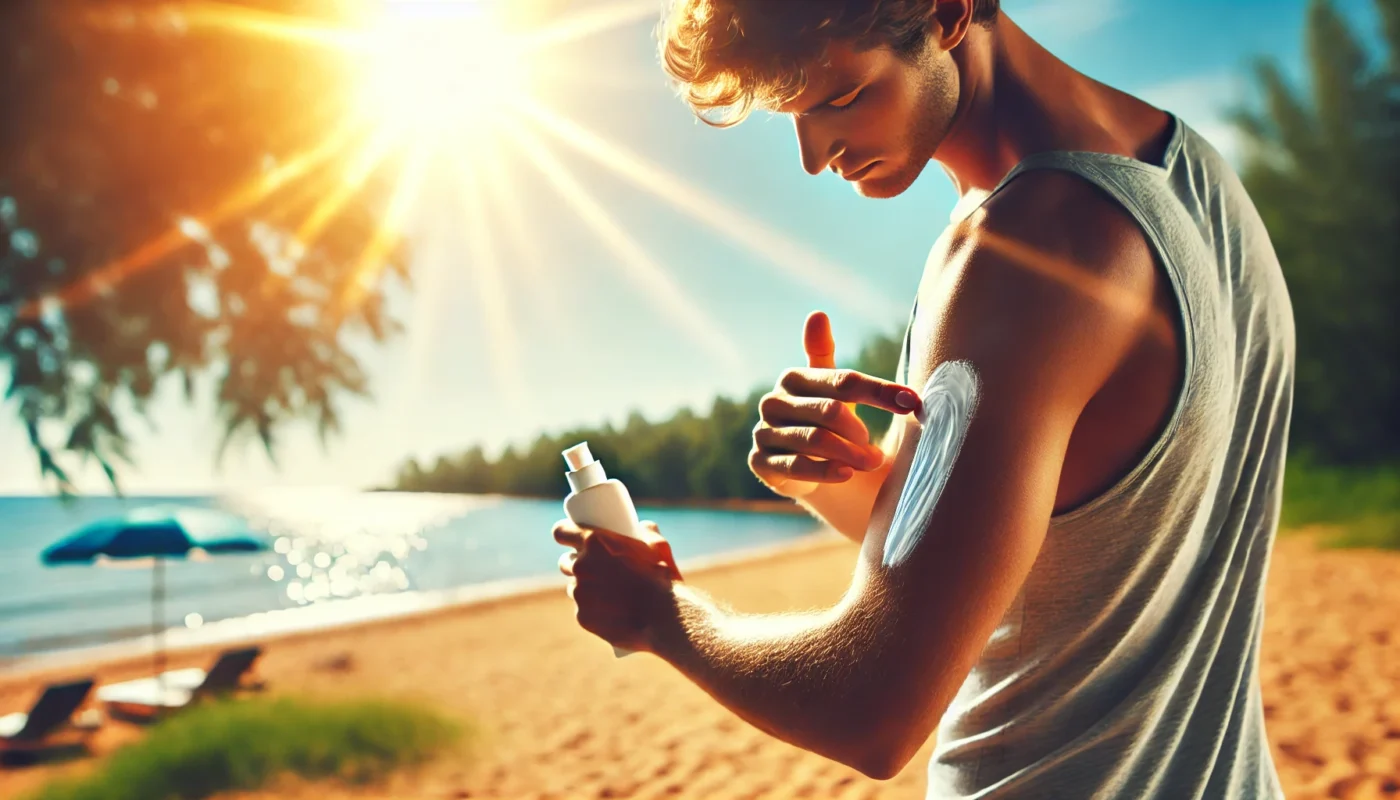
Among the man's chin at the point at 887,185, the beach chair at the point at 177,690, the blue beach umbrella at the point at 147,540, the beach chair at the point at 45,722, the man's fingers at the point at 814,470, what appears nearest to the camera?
the man's fingers at the point at 814,470

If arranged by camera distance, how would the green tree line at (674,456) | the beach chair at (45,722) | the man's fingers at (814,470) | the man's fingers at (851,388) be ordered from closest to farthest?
the man's fingers at (851,388), the man's fingers at (814,470), the beach chair at (45,722), the green tree line at (674,456)

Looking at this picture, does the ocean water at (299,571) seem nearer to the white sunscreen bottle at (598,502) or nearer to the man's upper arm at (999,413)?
the white sunscreen bottle at (598,502)

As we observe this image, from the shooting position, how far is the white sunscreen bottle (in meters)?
0.98

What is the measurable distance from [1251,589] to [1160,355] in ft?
1.16

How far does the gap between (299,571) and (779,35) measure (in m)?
36.7

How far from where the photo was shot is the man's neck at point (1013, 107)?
819 millimetres

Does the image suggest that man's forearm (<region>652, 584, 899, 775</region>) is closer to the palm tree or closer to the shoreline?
the shoreline

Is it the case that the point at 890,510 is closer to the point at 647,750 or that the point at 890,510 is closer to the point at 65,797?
the point at 647,750

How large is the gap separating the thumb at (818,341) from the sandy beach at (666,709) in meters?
4.04

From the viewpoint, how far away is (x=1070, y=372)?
653mm

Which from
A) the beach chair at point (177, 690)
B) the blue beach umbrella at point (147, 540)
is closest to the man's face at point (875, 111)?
the beach chair at point (177, 690)

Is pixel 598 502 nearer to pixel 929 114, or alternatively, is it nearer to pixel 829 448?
pixel 829 448

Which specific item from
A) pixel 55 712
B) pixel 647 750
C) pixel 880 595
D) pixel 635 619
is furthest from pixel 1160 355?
pixel 55 712

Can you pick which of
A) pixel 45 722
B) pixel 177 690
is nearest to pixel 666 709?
pixel 177 690
